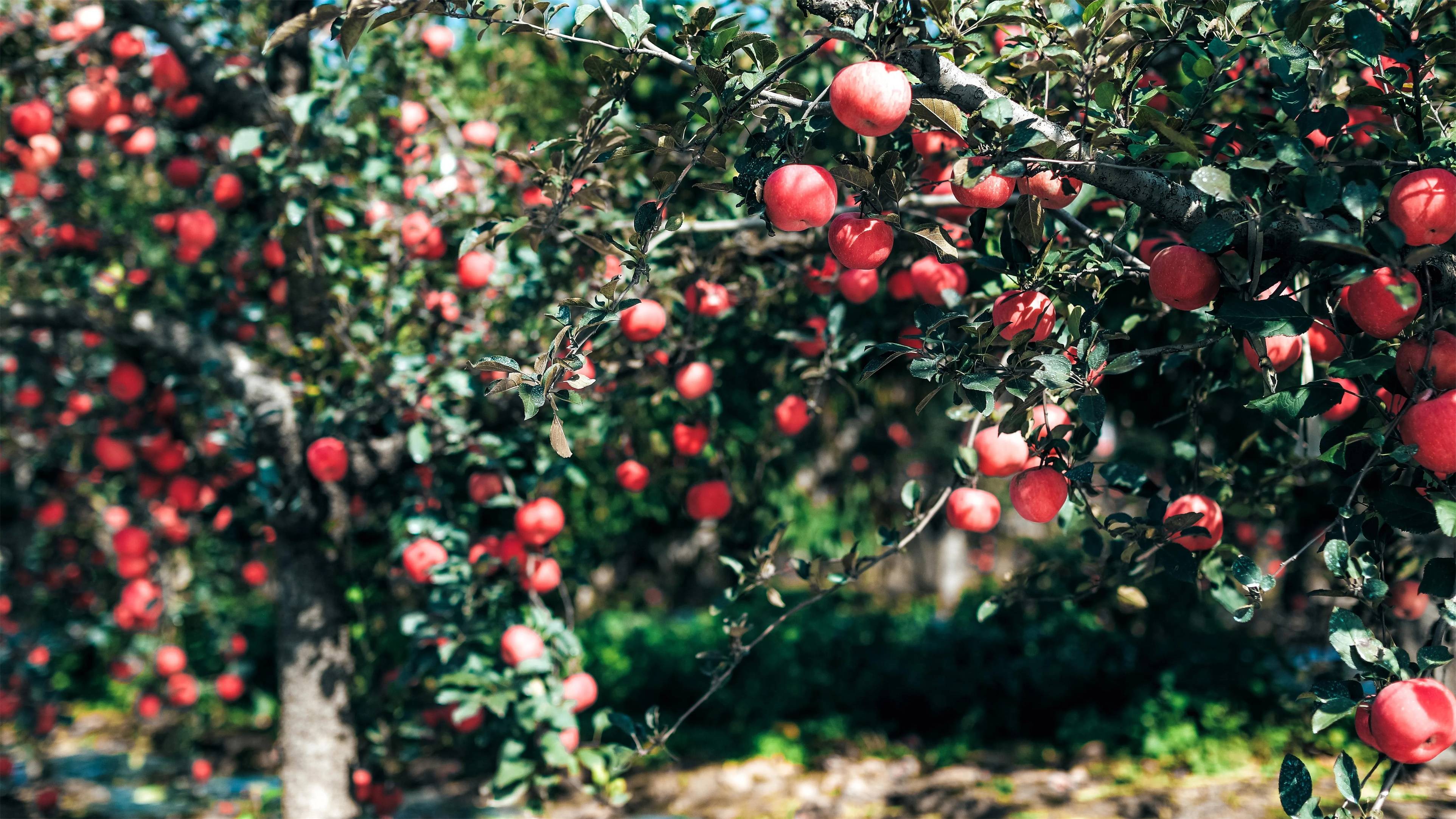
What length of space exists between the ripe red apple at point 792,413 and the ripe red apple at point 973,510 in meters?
0.75

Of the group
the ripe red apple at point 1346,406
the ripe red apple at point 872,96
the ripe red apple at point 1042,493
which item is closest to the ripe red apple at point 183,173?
the ripe red apple at point 872,96

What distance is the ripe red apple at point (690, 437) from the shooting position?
3109mm

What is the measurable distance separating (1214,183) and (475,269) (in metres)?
2.21

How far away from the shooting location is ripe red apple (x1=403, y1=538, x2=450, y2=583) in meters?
2.87

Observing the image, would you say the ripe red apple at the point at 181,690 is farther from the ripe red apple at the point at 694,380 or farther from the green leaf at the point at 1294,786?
the green leaf at the point at 1294,786

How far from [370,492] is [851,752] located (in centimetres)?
336

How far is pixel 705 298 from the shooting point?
2.75 meters

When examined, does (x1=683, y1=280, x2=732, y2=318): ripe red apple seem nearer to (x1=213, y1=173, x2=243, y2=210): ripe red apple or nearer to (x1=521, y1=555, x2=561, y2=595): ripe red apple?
(x1=521, y1=555, x2=561, y2=595): ripe red apple

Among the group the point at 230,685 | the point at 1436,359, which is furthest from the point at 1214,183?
the point at 230,685

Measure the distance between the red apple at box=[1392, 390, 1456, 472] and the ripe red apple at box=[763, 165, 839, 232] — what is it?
110 cm

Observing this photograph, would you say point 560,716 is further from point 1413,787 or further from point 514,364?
point 1413,787

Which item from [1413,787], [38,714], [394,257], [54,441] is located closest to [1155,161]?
[394,257]

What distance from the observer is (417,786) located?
17.3 feet

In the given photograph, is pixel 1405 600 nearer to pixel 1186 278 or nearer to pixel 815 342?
pixel 1186 278
